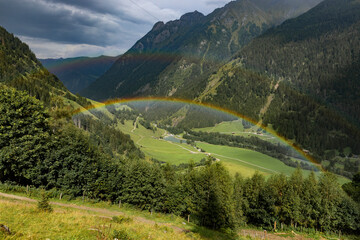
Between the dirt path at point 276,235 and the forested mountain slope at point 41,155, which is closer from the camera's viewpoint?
the forested mountain slope at point 41,155

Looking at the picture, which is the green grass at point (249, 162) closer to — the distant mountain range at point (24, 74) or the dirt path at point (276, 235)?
the dirt path at point (276, 235)

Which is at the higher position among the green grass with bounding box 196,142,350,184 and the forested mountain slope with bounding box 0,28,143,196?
the forested mountain slope with bounding box 0,28,143,196

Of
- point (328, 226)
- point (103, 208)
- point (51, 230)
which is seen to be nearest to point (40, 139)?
point (103, 208)

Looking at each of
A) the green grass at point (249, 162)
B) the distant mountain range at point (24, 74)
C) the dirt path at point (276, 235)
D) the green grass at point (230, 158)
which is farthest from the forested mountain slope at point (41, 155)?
the green grass at point (249, 162)

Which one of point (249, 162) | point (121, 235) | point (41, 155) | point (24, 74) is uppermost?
point (24, 74)

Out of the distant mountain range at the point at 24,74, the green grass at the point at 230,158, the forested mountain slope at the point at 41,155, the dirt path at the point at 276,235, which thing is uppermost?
the distant mountain range at the point at 24,74

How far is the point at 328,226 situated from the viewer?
47.0m

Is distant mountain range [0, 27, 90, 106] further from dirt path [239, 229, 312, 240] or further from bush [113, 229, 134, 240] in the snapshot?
dirt path [239, 229, 312, 240]

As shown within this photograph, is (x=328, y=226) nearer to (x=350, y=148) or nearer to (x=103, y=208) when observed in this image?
(x=103, y=208)

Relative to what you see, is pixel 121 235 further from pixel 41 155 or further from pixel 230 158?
pixel 230 158

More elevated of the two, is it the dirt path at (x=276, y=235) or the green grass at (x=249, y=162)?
the dirt path at (x=276, y=235)

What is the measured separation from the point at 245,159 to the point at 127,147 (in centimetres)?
9096

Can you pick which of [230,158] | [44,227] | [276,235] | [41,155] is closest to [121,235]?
[44,227]

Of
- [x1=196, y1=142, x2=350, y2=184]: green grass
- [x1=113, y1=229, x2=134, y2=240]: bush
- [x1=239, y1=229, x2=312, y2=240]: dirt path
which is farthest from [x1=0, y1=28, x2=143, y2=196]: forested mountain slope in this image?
[x1=196, y1=142, x2=350, y2=184]: green grass
